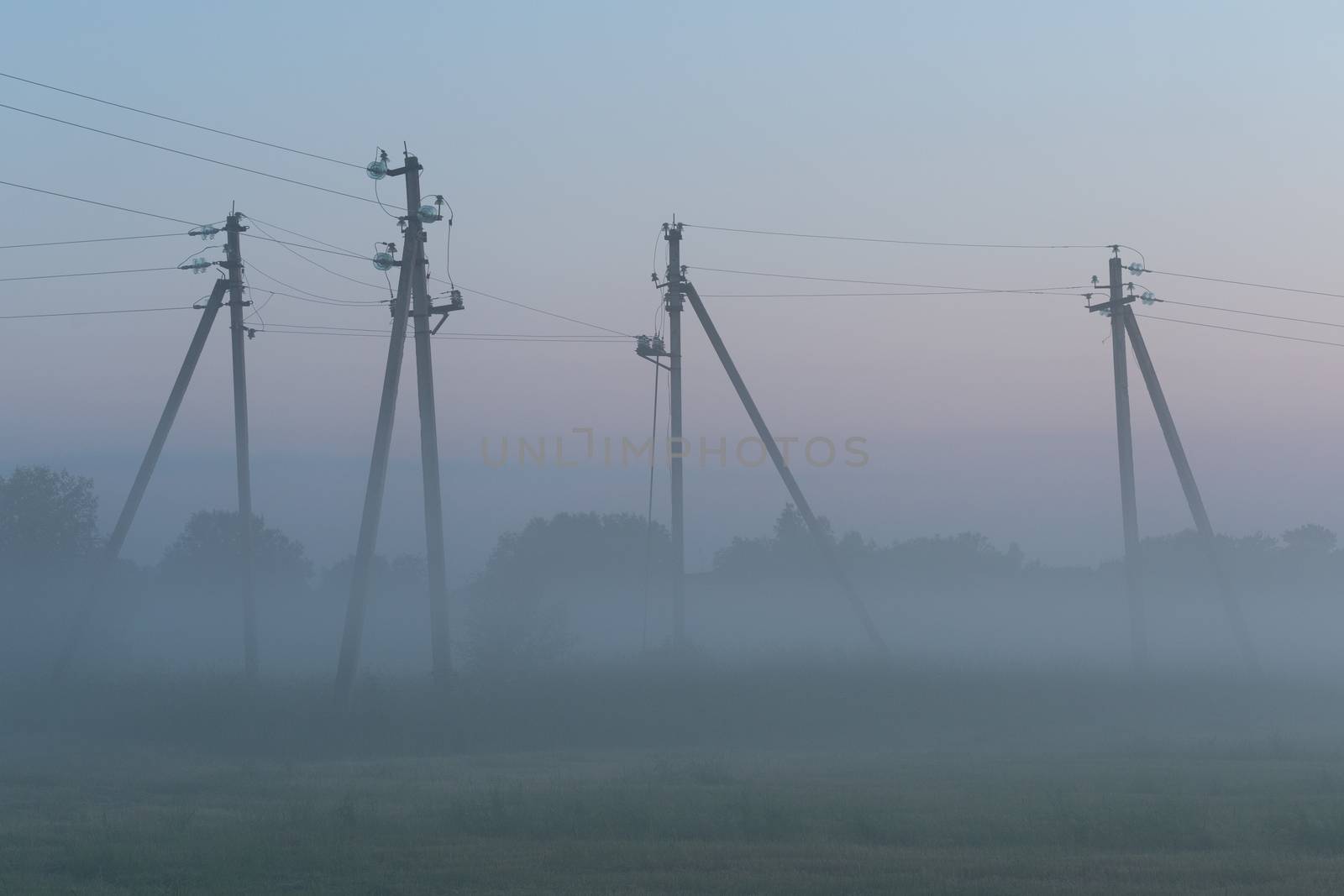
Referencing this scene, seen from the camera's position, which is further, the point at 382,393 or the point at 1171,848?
the point at 382,393

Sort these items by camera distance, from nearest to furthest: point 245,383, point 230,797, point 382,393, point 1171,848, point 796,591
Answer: point 1171,848, point 230,797, point 382,393, point 245,383, point 796,591

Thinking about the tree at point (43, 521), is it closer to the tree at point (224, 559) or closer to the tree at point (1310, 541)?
the tree at point (224, 559)

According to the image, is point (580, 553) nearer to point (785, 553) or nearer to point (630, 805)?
point (785, 553)

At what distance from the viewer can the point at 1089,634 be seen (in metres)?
59.0

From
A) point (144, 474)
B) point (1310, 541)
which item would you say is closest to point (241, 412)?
point (144, 474)

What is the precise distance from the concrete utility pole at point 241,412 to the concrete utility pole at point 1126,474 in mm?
19989

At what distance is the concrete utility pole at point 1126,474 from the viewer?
30.0 metres

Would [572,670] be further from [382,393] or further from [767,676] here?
[382,393]

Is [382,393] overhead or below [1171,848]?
overhead

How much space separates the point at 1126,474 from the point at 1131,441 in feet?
2.55

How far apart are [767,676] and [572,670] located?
4.56 meters

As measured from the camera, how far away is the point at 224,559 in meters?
84.8

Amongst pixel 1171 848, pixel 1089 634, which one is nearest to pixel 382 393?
pixel 1171 848

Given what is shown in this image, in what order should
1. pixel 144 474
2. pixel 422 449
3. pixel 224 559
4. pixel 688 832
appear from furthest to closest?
pixel 224 559 → pixel 144 474 → pixel 422 449 → pixel 688 832
